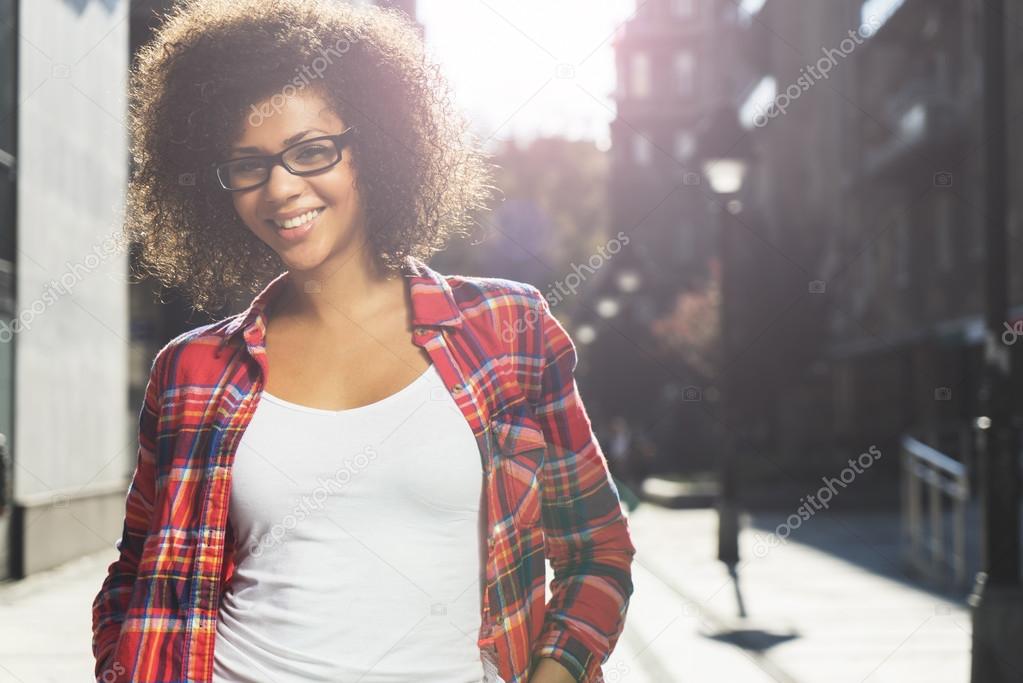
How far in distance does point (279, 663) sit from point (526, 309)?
0.71 metres

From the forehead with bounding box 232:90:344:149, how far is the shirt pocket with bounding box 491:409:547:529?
610mm

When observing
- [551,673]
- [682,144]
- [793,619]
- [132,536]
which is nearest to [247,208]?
[132,536]

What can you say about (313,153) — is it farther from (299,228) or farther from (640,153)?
(640,153)

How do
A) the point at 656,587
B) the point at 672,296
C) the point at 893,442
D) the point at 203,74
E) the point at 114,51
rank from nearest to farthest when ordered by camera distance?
the point at 203,74, the point at 656,587, the point at 114,51, the point at 893,442, the point at 672,296

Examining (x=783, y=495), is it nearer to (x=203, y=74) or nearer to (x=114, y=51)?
(x=114, y=51)

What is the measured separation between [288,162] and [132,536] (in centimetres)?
70

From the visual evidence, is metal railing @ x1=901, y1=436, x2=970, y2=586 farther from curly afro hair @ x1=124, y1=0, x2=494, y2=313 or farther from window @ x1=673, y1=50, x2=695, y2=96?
window @ x1=673, y1=50, x2=695, y2=96

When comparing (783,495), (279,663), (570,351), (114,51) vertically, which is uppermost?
(114,51)

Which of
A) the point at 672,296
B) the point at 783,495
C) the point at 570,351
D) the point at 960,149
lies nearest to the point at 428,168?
the point at 570,351

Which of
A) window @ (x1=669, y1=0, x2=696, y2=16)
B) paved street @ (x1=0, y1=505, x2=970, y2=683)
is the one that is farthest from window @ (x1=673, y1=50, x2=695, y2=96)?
paved street @ (x1=0, y1=505, x2=970, y2=683)

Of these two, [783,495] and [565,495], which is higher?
[565,495]

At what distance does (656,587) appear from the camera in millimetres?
13070

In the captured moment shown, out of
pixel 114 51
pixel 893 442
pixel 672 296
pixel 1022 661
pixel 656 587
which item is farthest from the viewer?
pixel 672 296

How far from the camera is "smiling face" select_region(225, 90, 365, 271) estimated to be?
240cm
